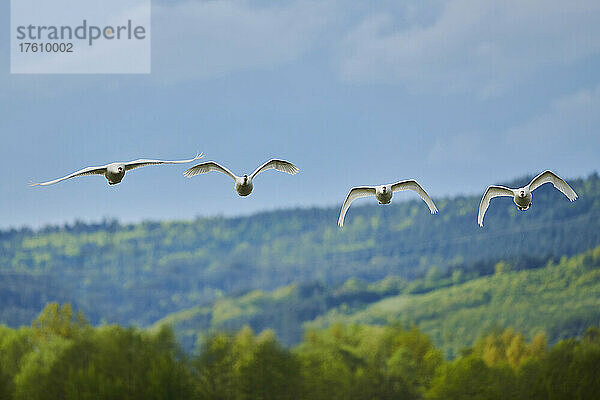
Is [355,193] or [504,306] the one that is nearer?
[355,193]

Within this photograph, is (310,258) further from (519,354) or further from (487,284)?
(519,354)

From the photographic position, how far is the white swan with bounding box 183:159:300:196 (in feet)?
56.9

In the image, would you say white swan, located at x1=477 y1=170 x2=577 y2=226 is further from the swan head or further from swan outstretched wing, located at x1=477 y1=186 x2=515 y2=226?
the swan head

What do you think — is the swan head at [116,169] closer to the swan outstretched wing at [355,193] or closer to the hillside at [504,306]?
the swan outstretched wing at [355,193]

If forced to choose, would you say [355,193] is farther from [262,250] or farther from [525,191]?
[262,250]

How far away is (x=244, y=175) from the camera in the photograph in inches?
682

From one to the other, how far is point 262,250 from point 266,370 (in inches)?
2838

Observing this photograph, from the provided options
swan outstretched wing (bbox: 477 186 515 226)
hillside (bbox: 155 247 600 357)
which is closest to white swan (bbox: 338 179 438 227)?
swan outstretched wing (bbox: 477 186 515 226)

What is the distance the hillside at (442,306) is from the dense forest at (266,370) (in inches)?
622

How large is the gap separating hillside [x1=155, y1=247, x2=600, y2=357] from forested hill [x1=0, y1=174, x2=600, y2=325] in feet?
15.2

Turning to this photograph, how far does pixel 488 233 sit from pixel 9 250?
229ft

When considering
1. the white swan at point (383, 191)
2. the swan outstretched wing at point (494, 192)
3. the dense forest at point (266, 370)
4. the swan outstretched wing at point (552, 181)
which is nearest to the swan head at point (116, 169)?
the white swan at point (383, 191)

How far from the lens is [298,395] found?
70.1m

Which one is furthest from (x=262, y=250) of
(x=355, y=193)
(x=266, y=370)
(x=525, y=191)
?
(x=525, y=191)
